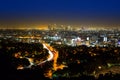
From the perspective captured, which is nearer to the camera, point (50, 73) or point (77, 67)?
point (50, 73)

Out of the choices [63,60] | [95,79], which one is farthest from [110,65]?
[95,79]

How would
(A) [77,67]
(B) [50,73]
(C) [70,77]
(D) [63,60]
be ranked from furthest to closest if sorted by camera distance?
1. (D) [63,60]
2. (A) [77,67]
3. (B) [50,73]
4. (C) [70,77]

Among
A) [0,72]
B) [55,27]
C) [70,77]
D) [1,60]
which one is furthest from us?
[55,27]

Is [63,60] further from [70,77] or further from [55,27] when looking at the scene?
[55,27]

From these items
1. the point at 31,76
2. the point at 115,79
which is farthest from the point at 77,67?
the point at 31,76

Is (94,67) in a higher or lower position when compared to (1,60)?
lower

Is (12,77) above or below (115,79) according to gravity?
above

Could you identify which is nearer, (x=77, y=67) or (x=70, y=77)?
(x=70, y=77)

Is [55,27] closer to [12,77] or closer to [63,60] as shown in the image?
[63,60]

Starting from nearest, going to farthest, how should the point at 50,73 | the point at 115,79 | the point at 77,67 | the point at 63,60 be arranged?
the point at 115,79
the point at 50,73
the point at 77,67
the point at 63,60
